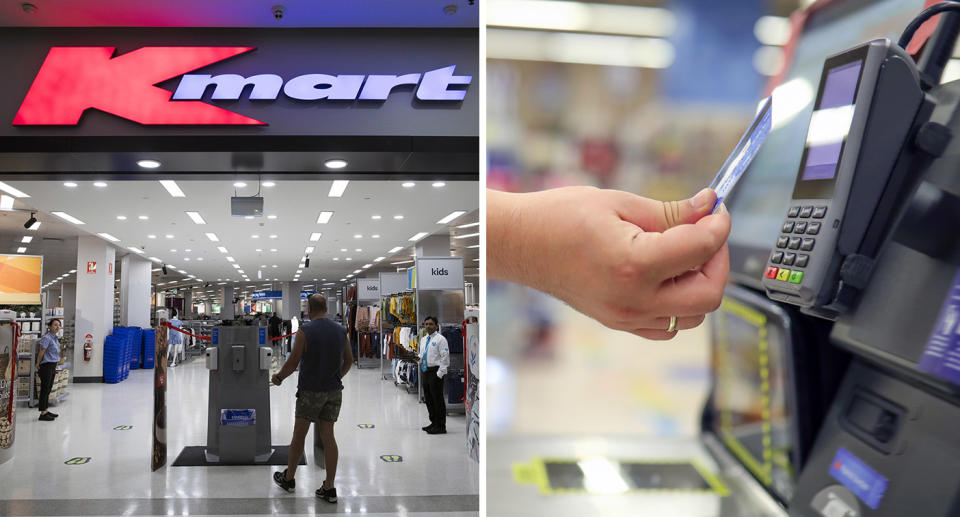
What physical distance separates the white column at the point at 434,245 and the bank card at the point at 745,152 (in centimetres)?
1181

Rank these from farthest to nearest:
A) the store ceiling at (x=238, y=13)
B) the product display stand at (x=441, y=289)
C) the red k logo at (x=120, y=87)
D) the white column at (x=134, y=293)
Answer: the white column at (x=134, y=293)
the product display stand at (x=441, y=289)
the red k logo at (x=120, y=87)
the store ceiling at (x=238, y=13)

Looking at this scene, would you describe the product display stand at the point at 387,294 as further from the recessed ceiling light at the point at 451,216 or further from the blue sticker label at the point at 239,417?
the blue sticker label at the point at 239,417

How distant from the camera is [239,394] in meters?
5.43

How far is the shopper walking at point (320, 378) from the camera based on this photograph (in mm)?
4309

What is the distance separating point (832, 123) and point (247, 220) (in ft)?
33.3

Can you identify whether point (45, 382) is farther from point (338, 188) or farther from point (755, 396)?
point (755, 396)

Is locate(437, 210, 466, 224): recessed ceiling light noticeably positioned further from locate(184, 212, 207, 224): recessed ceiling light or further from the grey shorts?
the grey shorts

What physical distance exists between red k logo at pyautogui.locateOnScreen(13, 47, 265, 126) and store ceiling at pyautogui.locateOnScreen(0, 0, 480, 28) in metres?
0.16

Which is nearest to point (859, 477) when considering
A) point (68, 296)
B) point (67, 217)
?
point (67, 217)

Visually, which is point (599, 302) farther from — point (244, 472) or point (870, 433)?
point (244, 472)

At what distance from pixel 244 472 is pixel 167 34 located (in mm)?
3235

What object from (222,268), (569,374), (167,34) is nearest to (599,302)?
(569,374)

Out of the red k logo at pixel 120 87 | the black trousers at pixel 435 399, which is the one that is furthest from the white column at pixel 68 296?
the red k logo at pixel 120 87

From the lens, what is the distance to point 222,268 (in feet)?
67.9
